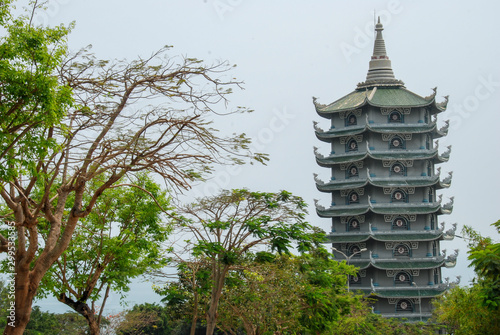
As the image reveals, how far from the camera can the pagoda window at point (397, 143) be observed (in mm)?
49031

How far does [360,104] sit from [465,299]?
25005mm

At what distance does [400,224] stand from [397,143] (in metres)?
5.74

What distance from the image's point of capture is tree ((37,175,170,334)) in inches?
827

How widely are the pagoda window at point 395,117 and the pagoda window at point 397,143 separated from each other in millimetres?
1202

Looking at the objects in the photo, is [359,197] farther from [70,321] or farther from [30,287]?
[30,287]

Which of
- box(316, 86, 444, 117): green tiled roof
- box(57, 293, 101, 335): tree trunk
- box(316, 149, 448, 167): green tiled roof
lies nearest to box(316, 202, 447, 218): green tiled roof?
box(316, 149, 448, 167): green tiled roof

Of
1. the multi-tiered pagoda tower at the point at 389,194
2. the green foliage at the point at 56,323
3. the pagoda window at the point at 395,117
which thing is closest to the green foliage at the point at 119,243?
the green foliage at the point at 56,323

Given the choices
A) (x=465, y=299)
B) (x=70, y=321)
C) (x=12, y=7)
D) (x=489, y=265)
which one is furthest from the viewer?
(x=70, y=321)

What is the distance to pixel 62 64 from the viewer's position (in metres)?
11.8

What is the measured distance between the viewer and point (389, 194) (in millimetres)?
48094

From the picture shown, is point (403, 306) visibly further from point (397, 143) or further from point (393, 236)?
point (397, 143)

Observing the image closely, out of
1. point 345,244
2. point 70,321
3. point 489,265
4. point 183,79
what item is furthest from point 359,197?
point 183,79

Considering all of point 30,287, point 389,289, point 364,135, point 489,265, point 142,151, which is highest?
point 364,135

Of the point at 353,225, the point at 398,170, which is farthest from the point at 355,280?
the point at 398,170
